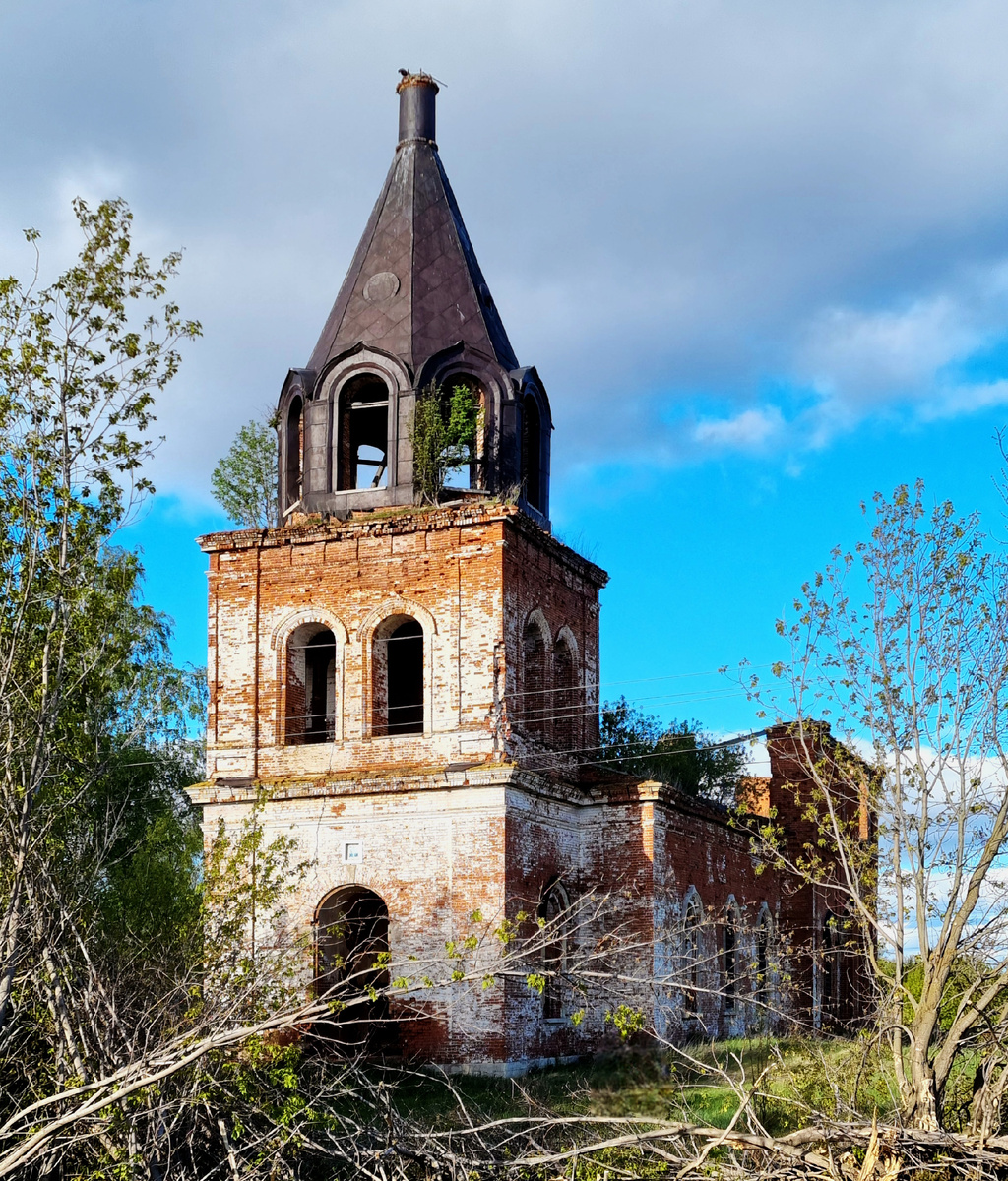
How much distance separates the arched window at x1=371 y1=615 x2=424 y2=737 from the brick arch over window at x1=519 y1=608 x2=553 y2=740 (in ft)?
4.80

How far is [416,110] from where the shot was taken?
2142cm

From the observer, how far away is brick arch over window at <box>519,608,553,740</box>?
1923 cm

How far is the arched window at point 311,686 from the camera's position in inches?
749

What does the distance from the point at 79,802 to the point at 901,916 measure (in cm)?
646

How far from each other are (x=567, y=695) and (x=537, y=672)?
76cm

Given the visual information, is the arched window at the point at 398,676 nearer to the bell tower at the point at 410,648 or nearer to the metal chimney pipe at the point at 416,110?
the bell tower at the point at 410,648

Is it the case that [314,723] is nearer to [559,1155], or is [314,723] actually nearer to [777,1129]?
[777,1129]

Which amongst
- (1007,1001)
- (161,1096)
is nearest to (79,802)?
(161,1096)

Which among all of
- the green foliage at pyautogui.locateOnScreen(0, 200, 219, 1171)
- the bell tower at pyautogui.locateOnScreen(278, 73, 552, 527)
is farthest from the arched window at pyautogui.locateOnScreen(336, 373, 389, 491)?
the green foliage at pyautogui.locateOnScreen(0, 200, 219, 1171)

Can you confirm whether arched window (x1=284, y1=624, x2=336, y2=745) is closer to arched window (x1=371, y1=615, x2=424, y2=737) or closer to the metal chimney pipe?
arched window (x1=371, y1=615, x2=424, y2=737)

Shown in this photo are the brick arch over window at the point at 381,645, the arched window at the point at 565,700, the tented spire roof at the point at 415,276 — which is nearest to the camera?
the brick arch over window at the point at 381,645

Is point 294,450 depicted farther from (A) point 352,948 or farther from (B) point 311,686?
(A) point 352,948

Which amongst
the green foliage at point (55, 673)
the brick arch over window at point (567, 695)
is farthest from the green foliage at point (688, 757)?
the green foliage at point (55, 673)

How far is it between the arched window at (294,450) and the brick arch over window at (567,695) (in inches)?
168
